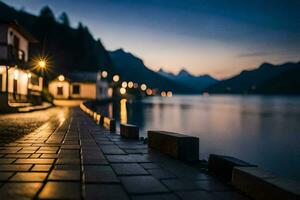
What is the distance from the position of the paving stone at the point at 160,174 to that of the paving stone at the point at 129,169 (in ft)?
0.44

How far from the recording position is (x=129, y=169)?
497 centimetres

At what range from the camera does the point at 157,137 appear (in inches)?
276

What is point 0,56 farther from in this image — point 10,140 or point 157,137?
point 157,137

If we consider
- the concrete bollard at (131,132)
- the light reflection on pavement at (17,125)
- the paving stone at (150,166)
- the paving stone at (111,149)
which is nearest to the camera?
→ the paving stone at (150,166)

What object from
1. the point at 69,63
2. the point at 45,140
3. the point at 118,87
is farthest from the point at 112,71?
the point at 45,140

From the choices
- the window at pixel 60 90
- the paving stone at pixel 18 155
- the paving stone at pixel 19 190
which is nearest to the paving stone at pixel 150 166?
the paving stone at pixel 19 190

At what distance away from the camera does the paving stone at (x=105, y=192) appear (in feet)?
11.5

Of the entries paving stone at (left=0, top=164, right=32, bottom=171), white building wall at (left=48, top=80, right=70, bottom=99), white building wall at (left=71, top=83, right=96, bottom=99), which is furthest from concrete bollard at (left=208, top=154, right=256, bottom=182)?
white building wall at (left=71, top=83, right=96, bottom=99)

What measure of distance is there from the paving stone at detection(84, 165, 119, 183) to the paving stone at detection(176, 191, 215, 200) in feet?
3.40

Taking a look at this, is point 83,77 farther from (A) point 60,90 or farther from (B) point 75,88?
(A) point 60,90

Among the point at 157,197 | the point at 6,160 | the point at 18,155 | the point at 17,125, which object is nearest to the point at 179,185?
the point at 157,197

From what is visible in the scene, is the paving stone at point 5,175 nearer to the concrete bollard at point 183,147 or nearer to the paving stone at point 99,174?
the paving stone at point 99,174

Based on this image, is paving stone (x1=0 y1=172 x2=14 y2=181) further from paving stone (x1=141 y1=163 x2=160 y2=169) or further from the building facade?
the building facade

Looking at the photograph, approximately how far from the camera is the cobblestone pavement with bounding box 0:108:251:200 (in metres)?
3.65
